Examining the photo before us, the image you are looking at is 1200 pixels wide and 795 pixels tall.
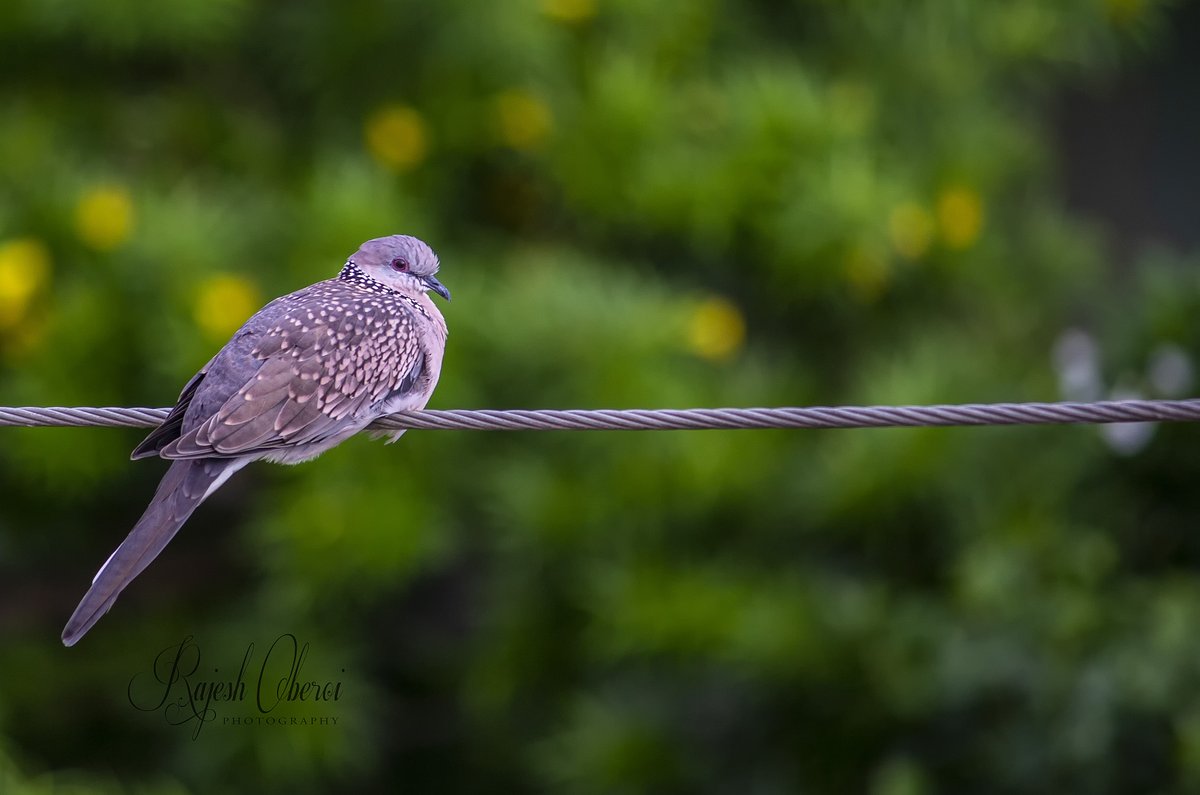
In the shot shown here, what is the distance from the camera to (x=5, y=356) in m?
4.73

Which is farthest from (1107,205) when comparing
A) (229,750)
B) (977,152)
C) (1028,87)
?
(229,750)

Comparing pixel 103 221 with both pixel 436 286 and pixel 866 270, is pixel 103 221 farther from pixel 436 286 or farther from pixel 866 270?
pixel 866 270

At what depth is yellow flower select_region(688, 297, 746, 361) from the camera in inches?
197

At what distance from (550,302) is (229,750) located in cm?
187

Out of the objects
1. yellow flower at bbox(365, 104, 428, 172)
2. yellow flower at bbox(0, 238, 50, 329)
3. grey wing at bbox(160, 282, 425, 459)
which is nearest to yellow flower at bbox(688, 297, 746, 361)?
yellow flower at bbox(365, 104, 428, 172)

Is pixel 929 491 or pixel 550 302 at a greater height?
pixel 550 302

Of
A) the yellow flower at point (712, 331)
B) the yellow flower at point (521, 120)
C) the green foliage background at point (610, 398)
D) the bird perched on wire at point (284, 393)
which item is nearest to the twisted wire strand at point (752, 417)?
the bird perched on wire at point (284, 393)

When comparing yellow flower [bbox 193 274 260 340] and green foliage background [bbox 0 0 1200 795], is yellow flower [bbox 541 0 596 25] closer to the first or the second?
green foliage background [bbox 0 0 1200 795]

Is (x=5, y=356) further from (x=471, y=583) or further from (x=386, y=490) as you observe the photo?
(x=471, y=583)

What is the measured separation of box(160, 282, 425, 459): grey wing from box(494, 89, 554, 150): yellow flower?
6.46 feet

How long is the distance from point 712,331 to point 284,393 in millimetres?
2173

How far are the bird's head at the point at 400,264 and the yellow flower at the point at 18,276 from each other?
147 cm

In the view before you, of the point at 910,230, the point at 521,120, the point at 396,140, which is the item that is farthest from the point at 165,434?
the point at 910,230

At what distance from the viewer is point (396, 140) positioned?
17.3 ft
